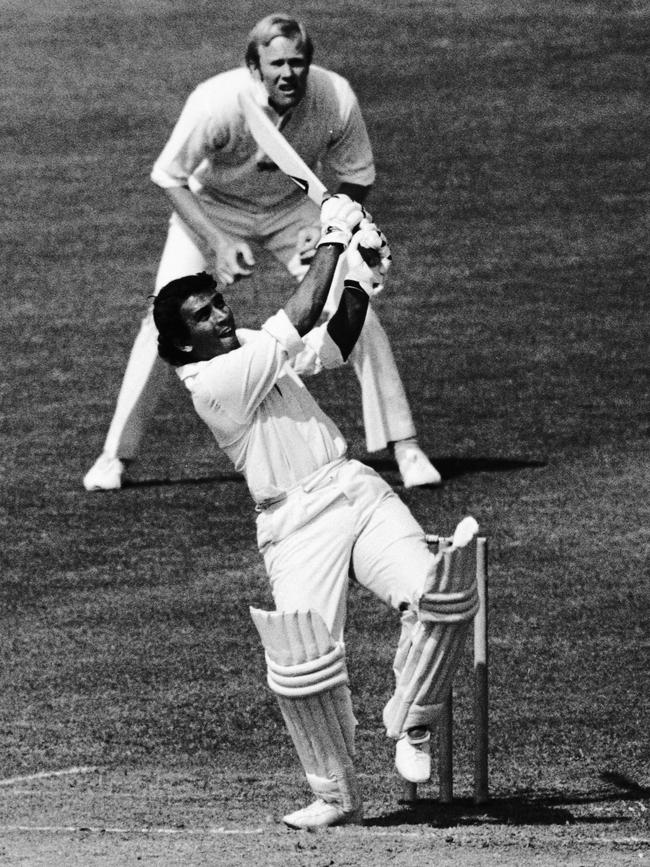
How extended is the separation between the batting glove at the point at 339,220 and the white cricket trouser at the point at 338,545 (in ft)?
2.58

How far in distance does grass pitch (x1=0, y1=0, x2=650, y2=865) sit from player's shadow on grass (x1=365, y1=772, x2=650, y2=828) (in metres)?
0.02

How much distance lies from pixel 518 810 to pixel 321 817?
826mm

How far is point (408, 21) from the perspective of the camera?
2211 cm

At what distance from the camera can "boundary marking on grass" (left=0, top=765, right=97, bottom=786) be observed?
779 cm

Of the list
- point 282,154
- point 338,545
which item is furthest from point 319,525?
point 282,154

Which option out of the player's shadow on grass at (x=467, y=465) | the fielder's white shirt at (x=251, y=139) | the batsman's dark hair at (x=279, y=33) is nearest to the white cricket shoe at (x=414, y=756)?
the batsman's dark hair at (x=279, y=33)

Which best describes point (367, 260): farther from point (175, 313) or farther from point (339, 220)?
point (175, 313)

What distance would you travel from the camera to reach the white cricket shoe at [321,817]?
22.1 ft

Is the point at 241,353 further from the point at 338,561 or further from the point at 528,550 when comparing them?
the point at 528,550

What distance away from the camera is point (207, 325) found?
708 cm

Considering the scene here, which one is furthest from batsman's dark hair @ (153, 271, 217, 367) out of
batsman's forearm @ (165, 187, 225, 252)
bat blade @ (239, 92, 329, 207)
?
batsman's forearm @ (165, 187, 225, 252)

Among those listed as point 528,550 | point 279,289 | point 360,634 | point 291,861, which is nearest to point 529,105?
point 279,289

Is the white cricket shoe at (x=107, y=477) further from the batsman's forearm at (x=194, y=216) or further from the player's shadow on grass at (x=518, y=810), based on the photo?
the player's shadow on grass at (x=518, y=810)

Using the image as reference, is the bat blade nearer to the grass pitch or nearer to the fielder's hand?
the fielder's hand
